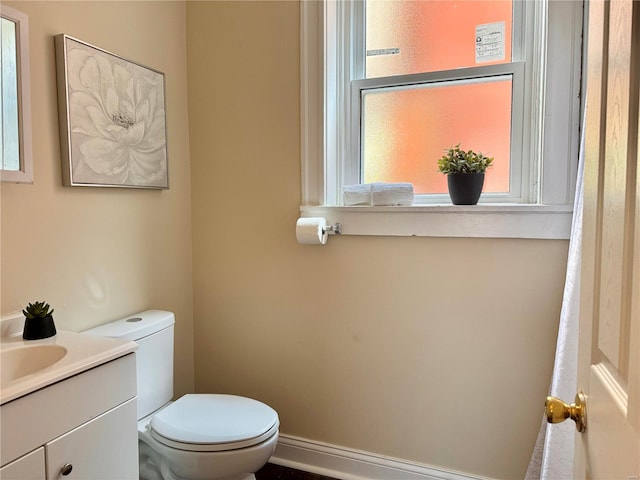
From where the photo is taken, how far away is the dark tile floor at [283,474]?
190 cm

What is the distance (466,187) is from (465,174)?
0.05 m

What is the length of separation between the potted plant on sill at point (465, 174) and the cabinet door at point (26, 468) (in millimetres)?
1483

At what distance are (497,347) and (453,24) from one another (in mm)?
1286

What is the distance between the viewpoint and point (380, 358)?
1.82 metres

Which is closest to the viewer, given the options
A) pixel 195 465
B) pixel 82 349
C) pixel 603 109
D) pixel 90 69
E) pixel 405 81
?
pixel 603 109

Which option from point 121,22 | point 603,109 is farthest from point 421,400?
point 121,22

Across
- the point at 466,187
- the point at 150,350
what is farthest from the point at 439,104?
the point at 150,350

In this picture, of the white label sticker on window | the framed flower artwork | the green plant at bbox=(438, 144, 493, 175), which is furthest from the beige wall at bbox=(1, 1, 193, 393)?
the white label sticker on window

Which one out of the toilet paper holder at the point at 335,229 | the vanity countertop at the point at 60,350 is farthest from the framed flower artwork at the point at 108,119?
the toilet paper holder at the point at 335,229

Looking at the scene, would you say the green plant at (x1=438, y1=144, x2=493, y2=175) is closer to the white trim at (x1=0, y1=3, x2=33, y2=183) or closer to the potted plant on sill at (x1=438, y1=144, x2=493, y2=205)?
the potted plant on sill at (x1=438, y1=144, x2=493, y2=205)

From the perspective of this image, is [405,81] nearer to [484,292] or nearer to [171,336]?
[484,292]

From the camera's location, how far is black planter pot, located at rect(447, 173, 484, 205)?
165 cm

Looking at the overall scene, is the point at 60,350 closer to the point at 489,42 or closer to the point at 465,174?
the point at 465,174

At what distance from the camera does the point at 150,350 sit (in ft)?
5.55
